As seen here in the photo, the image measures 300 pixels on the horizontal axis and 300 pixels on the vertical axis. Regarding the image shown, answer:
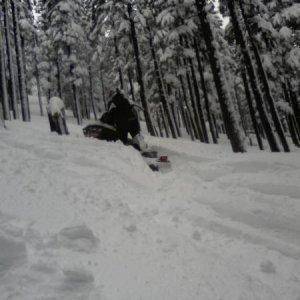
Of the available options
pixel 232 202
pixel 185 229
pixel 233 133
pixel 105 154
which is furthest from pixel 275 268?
pixel 233 133

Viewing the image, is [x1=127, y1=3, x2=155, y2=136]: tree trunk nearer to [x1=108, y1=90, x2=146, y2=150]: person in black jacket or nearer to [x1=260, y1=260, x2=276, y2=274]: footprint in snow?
[x1=108, y1=90, x2=146, y2=150]: person in black jacket

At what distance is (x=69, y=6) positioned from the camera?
31.4 metres

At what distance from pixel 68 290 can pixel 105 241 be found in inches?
58.8

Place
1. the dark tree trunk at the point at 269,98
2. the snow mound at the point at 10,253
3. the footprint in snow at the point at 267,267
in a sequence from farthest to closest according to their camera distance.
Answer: the dark tree trunk at the point at 269,98
the footprint in snow at the point at 267,267
the snow mound at the point at 10,253

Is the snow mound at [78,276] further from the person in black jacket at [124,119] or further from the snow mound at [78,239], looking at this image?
the person in black jacket at [124,119]

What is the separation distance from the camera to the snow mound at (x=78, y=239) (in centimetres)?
579

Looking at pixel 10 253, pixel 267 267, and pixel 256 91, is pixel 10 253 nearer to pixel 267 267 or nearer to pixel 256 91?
pixel 267 267

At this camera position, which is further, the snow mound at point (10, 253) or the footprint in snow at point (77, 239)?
the footprint in snow at point (77, 239)

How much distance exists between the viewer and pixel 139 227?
6961 millimetres

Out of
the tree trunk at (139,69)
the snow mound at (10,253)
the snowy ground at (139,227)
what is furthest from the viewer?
the tree trunk at (139,69)

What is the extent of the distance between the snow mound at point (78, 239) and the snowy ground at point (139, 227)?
3 centimetres

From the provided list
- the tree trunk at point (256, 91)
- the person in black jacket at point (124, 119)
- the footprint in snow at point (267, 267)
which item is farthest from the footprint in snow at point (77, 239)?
the tree trunk at point (256, 91)

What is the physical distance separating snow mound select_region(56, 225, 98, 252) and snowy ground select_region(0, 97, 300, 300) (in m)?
0.03

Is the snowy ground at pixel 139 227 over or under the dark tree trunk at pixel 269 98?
under
